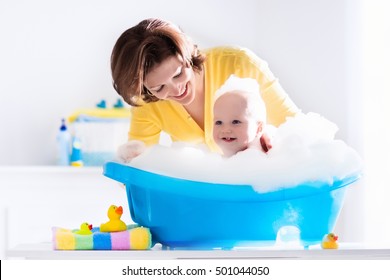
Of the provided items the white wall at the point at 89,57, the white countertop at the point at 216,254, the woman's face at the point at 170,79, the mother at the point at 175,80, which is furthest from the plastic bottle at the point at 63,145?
the white countertop at the point at 216,254

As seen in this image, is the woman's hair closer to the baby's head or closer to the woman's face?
the woman's face

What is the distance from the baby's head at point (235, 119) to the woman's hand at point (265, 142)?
35 millimetres

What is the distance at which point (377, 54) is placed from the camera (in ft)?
8.64

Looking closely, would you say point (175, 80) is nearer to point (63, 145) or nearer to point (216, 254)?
point (216, 254)

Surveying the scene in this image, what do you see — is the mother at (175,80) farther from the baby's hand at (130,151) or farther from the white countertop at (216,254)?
the white countertop at (216,254)

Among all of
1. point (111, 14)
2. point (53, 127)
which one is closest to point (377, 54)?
point (111, 14)

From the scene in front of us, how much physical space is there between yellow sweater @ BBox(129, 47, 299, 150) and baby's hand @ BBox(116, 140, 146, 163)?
0.16 m

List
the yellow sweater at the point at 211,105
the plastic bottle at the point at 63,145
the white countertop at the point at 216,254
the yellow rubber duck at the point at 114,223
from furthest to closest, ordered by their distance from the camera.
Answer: the plastic bottle at the point at 63,145 < the yellow sweater at the point at 211,105 < the yellow rubber duck at the point at 114,223 < the white countertop at the point at 216,254

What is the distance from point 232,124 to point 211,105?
0.80 feet

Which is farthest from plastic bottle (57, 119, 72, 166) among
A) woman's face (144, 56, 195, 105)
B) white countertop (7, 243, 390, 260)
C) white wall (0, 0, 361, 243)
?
white countertop (7, 243, 390, 260)

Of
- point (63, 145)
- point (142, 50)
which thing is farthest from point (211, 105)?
point (63, 145)

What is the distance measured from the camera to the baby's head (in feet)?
3.89

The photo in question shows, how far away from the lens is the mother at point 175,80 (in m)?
1.24

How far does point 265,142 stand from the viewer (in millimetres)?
1253
